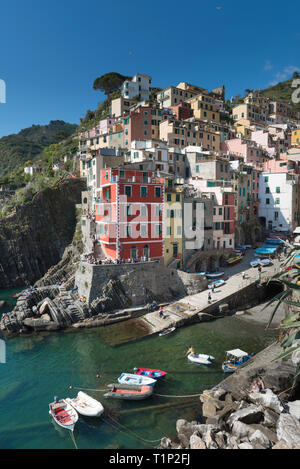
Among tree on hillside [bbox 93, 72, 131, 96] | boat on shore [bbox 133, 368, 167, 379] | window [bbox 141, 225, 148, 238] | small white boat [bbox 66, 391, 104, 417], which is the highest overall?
tree on hillside [bbox 93, 72, 131, 96]

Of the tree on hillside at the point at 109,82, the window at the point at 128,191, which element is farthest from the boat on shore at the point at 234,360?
the tree on hillside at the point at 109,82

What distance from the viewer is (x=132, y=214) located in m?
33.3

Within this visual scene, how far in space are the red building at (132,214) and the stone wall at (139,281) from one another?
205cm

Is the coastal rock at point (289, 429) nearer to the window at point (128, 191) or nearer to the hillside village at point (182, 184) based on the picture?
the hillside village at point (182, 184)

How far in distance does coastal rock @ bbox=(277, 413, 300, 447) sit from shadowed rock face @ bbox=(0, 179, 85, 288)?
44080 millimetres

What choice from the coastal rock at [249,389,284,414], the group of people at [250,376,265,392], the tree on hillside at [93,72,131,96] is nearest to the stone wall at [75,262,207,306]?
the group of people at [250,376,265,392]

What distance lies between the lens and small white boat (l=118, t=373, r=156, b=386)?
18406mm

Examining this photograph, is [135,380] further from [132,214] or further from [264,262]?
[264,262]

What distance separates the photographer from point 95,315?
29609 millimetres

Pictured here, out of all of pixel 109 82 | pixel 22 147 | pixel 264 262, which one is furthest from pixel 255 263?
pixel 22 147

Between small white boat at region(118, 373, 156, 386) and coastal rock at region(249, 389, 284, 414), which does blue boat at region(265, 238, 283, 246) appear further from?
small white boat at region(118, 373, 156, 386)

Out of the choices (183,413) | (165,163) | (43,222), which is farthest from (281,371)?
(43,222)

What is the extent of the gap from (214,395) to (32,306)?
23.0 m

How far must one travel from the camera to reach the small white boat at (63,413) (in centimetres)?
1563
